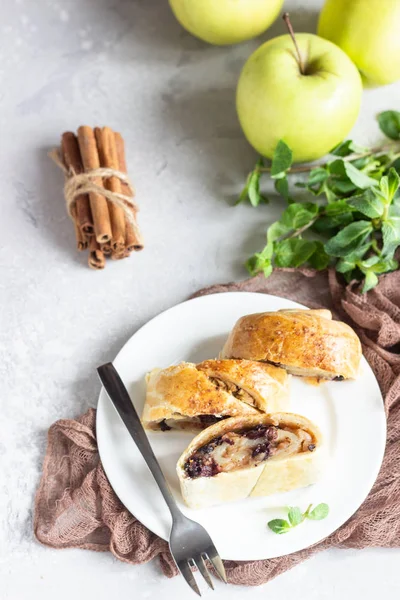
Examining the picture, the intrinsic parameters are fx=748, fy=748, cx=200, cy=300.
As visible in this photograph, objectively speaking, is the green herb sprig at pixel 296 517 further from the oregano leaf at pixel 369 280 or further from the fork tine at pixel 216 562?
the oregano leaf at pixel 369 280

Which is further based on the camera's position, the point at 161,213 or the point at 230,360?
the point at 161,213

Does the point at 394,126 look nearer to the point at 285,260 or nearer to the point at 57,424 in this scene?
the point at 285,260

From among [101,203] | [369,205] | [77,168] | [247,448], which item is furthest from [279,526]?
[77,168]

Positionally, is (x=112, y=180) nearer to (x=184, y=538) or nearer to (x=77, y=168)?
(x=77, y=168)

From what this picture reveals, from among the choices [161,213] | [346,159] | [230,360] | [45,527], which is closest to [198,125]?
[161,213]

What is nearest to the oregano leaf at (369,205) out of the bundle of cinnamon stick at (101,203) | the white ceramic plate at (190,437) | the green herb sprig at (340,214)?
the green herb sprig at (340,214)

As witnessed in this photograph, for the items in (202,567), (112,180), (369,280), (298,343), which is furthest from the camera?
(112,180)
